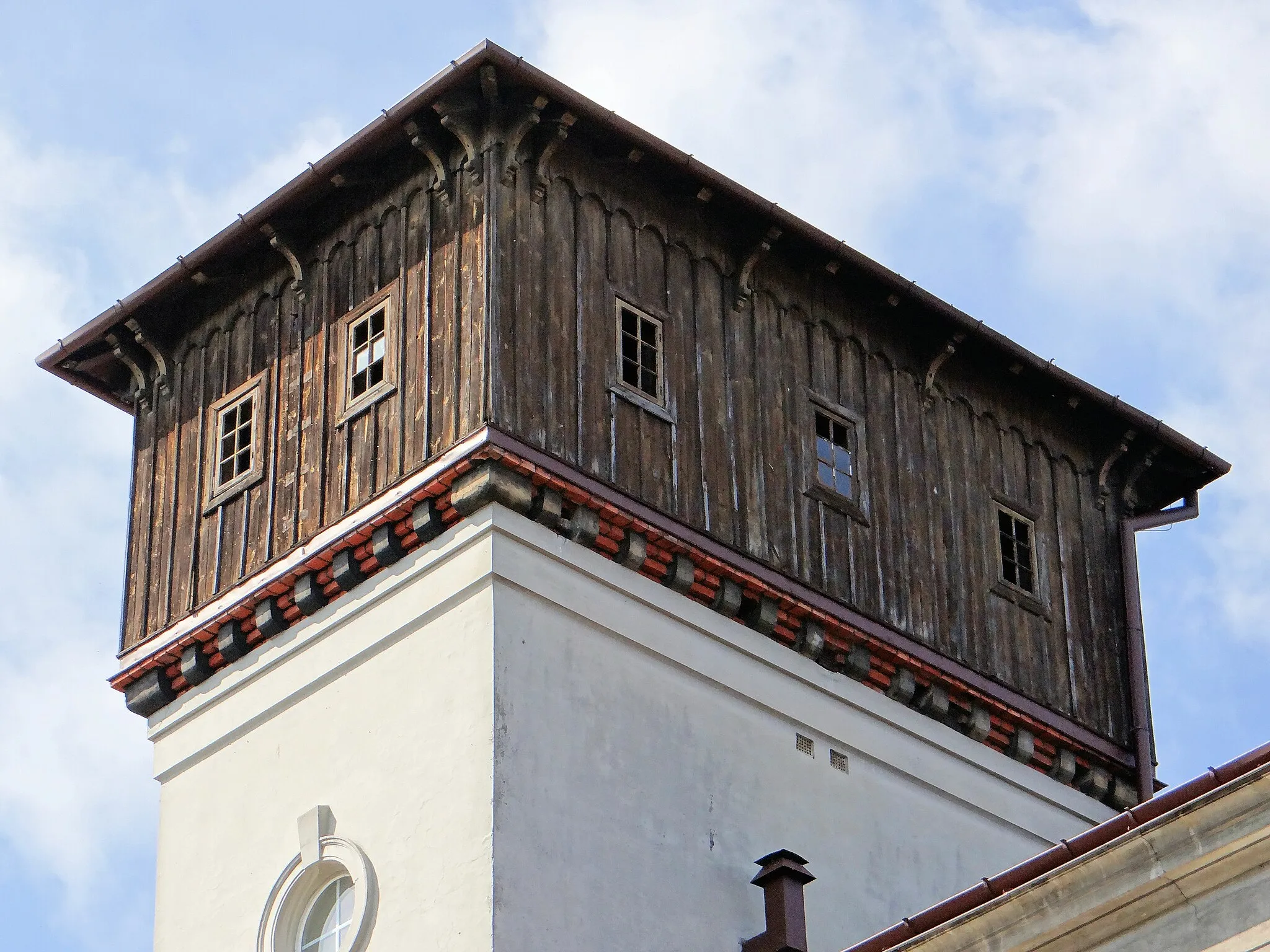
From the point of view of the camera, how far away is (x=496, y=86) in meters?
24.1

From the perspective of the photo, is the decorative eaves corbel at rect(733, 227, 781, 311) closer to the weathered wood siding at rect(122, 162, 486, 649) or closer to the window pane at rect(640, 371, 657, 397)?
the window pane at rect(640, 371, 657, 397)

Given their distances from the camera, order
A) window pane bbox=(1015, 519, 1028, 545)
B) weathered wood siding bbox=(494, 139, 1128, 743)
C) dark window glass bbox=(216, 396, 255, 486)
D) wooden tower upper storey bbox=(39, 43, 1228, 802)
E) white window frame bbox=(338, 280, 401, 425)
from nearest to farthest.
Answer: wooden tower upper storey bbox=(39, 43, 1228, 802) → weathered wood siding bbox=(494, 139, 1128, 743) → white window frame bbox=(338, 280, 401, 425) → dark window glass bbox=(216, 396, 255, 486) → window pane bbox=(1015, 519, 1028, 545)

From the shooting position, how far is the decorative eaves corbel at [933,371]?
27.5 metres

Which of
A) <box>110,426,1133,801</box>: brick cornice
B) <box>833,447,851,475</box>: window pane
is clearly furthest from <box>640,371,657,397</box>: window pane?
<box>833,447,851,475</box>: window pane

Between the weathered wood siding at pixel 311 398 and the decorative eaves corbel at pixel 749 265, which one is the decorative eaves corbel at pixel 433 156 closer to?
the weathered wood siding at pixel 311 398

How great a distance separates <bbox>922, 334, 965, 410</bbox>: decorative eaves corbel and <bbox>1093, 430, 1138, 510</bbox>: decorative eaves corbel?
237 cm

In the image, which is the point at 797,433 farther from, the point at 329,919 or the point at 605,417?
the point at 329,919

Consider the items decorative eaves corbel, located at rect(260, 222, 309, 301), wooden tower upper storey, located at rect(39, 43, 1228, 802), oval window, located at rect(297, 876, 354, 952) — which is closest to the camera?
oval window, located at rect(297, 876, 354, 952)

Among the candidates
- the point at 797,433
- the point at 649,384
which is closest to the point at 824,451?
the point at 797,433

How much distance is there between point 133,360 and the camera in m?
27.0

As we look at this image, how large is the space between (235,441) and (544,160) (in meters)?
4.01

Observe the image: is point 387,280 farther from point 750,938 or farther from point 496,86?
point 750,938

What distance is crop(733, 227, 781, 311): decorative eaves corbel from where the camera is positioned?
25969 millimetres

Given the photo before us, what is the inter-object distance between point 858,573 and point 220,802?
238 inches
